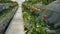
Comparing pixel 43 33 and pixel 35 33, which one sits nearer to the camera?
pixel 43 33

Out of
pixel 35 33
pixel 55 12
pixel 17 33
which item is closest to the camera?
pixel 55 12

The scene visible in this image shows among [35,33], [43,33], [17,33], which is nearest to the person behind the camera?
[43,33]

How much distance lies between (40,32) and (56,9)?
1453 mm

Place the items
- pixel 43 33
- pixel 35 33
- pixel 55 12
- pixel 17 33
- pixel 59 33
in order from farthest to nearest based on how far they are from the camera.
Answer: pixel 17 33 → pixel 35 33 → pixel 43 33 → pixel 55 12 → pixel 59 33

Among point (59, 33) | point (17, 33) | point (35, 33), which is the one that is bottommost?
point (17, 33)

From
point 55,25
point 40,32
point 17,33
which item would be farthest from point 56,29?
point 17,33

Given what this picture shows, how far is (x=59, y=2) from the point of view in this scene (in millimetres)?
6164

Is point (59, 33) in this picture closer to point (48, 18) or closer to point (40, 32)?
point (48, 18)

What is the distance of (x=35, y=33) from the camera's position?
7.29 meters

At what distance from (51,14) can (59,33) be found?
99 centimetres

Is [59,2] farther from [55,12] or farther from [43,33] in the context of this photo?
[43,33]

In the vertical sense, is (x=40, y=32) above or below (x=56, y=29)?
below

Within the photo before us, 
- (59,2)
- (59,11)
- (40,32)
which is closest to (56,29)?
(59,11)

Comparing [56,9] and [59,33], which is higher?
[56,9]
